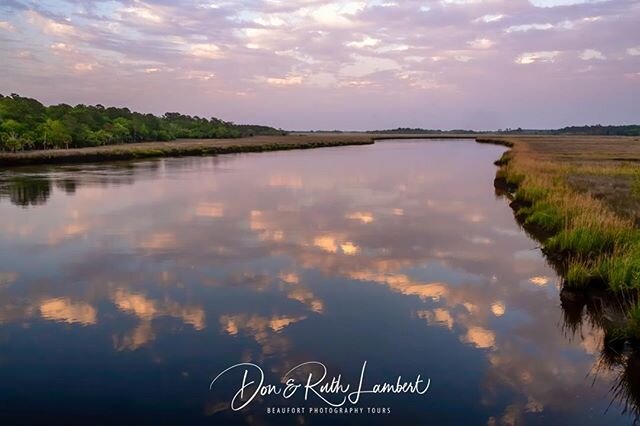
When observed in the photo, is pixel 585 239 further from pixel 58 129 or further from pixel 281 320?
pixel 58 129

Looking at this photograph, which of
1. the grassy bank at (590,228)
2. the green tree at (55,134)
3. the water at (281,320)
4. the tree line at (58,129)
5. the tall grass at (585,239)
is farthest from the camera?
the green tree at (55,134)

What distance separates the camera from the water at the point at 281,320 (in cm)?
662

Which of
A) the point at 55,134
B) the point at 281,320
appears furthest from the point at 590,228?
the point at 55,134

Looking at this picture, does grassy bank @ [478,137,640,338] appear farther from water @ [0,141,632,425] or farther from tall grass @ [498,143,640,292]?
water @ [0,141,632,425]

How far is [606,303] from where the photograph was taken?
9.54 metres

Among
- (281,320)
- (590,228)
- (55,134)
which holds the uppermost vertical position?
(55,134)

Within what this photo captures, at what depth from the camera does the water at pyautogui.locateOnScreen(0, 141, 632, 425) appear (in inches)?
261

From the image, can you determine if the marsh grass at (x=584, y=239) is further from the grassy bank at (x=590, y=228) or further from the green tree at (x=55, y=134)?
the green tree at (x=55, y=134)

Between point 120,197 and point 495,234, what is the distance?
58.9 feet

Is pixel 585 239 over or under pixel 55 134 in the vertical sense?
under

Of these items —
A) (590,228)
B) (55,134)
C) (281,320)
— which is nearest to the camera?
(281,320)

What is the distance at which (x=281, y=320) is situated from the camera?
930 cm

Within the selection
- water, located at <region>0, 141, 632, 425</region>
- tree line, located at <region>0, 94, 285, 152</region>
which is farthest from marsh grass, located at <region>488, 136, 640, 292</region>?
tree line, located at <region>0, 94, 285, 152</region>

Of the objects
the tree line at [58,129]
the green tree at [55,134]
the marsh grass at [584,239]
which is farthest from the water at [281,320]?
the green tree at [55,134]
